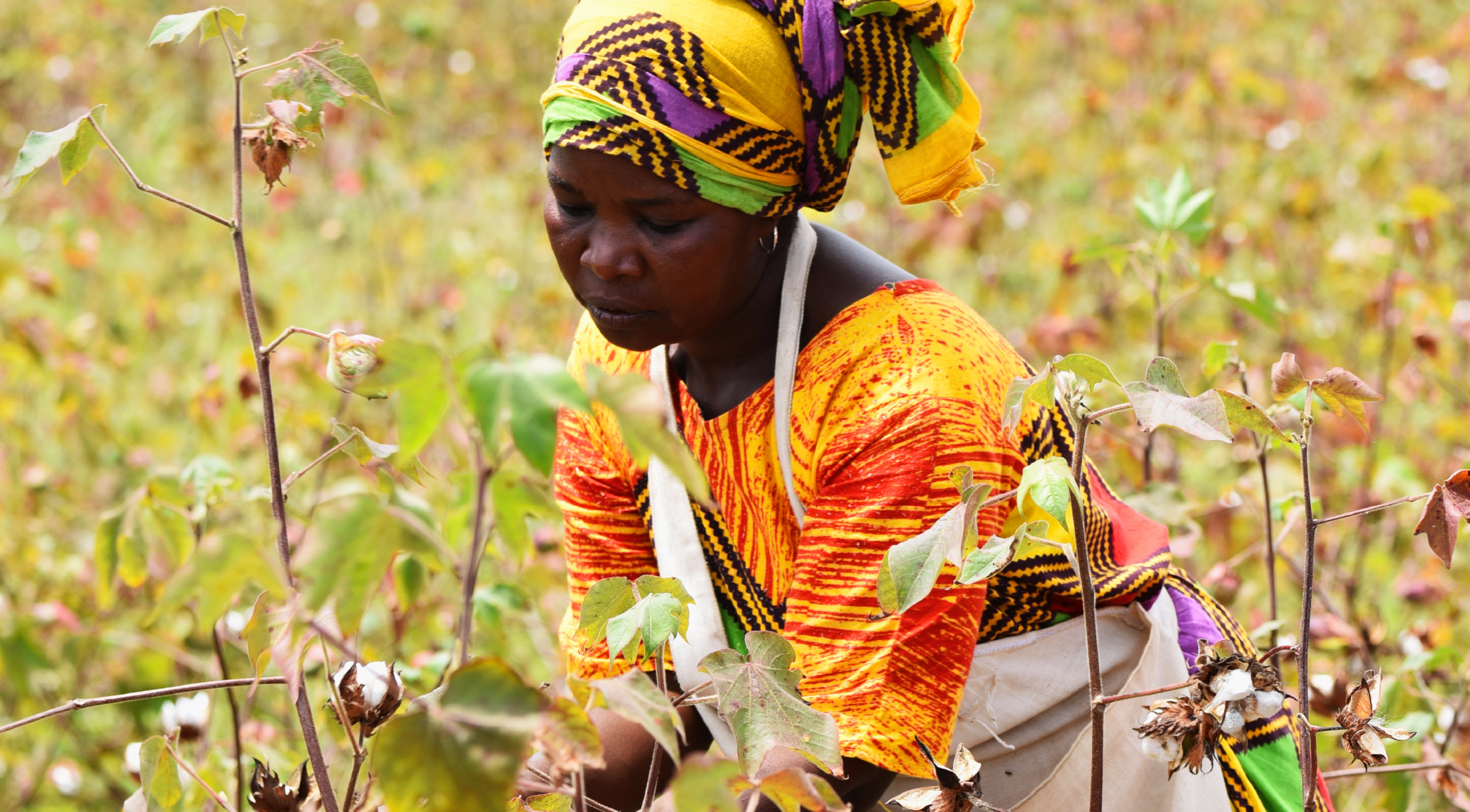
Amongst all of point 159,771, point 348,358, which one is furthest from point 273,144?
point 159,771

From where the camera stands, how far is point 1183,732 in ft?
2.74

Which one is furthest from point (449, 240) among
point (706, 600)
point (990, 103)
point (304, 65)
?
point (304, 65)

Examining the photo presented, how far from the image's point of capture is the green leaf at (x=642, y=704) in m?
0.63

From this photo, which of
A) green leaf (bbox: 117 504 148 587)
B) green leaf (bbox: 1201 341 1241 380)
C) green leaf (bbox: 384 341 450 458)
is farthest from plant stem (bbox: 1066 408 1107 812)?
green leaf (bbox: 117 504 148 587)

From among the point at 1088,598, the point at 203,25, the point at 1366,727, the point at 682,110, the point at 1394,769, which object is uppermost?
the point at 203,25

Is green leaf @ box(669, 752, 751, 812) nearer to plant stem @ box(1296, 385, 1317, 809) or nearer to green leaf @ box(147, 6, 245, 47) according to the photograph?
plant stem @ box(1296, 385, 1317, 809)

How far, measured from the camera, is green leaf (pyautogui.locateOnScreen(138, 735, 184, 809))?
0.88 meters

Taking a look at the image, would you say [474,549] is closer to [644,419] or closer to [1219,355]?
[644,419]

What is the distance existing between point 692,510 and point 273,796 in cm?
55

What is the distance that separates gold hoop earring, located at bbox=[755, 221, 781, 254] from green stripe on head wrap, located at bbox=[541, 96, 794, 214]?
2.4 inches

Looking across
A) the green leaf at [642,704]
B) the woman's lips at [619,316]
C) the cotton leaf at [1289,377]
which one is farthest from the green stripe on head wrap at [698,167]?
the green leaf at [642,704]

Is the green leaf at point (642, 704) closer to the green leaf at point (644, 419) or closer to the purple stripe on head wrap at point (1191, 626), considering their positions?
the green leaf at point (644, 419)

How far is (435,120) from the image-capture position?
5.27 m

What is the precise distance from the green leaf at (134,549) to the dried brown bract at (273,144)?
0.34m
